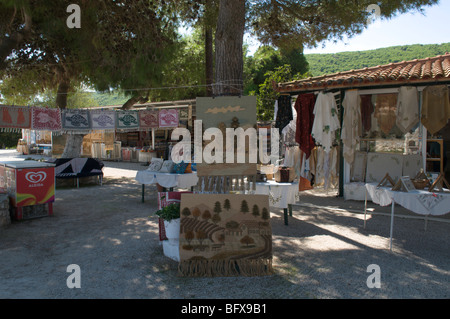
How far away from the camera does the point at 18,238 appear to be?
519cm

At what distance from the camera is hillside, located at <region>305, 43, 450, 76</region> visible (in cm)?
3234

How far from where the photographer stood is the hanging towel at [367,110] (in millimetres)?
7578

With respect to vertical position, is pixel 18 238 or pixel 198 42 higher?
pixel 198 42

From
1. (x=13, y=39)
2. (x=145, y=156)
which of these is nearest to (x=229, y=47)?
(x=13, y=39)

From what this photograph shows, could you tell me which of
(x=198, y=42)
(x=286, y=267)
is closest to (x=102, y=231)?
(x=286, y=267)

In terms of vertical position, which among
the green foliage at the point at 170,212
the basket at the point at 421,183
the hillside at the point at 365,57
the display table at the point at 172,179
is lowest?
the green foliage at the point at 170,212

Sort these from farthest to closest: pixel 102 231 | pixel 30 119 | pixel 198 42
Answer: pixel 198 42
pixel 30 119
pixel 102 231

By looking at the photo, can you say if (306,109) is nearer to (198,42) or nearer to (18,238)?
→ (18,238)

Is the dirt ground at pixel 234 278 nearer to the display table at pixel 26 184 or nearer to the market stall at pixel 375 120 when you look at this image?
the display table at pixel 26 184

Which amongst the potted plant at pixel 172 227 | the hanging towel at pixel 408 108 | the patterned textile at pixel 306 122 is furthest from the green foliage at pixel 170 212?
the hanging towel at pixel 408 108

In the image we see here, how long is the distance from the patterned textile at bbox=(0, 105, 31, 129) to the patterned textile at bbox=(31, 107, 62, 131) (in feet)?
0.48

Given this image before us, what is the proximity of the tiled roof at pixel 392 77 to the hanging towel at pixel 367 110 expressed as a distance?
53 centimetres

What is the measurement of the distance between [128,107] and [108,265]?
966 centimetres

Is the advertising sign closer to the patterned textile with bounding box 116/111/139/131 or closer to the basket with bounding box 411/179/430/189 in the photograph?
the patterned textile with bounding box 116/111/139/131
